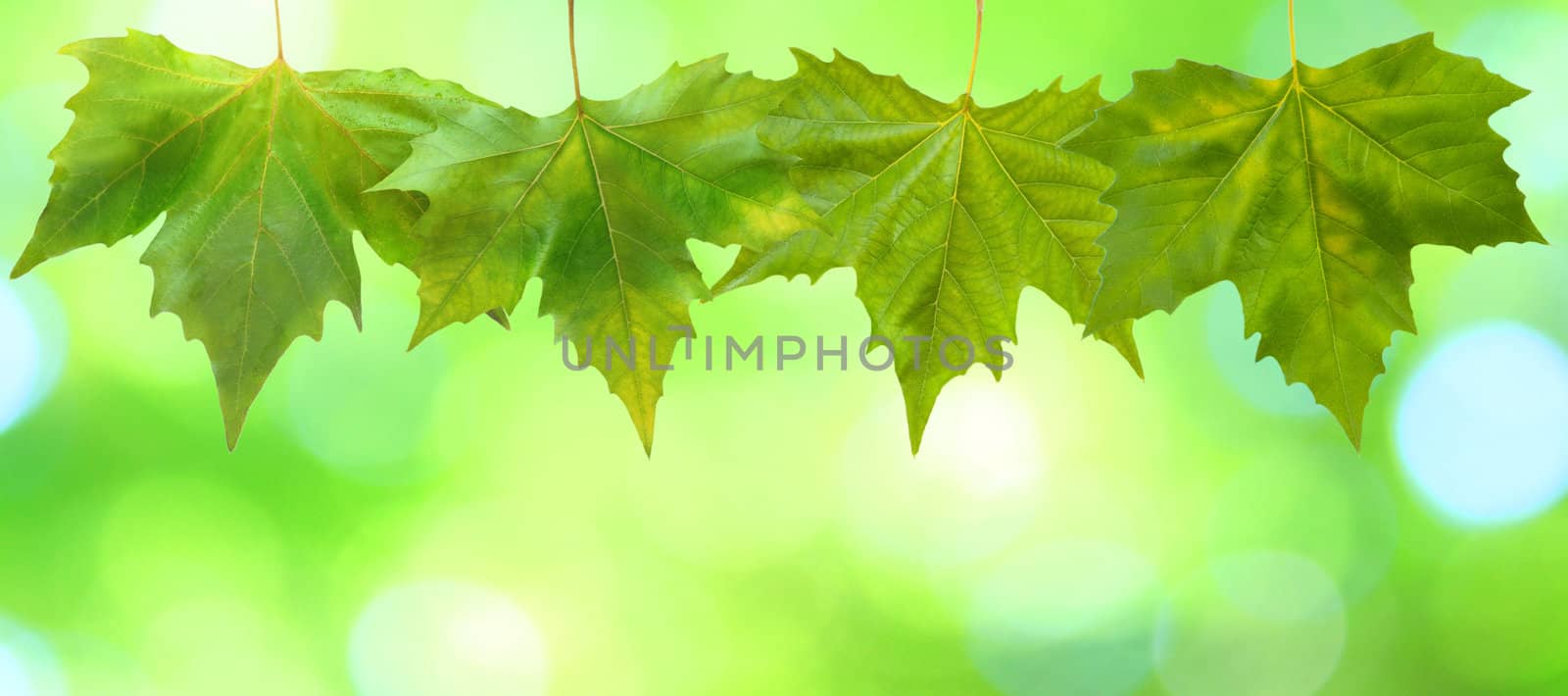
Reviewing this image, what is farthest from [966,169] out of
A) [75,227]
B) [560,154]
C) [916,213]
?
[75,227]

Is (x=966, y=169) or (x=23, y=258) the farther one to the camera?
(x=966, y=169)

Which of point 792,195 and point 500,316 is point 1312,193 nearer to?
point 792,195

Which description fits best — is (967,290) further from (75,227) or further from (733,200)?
(75,227)

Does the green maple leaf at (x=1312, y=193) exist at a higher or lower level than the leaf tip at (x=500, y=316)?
higher

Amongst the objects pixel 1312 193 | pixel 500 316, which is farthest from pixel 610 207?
pixel 1312 193

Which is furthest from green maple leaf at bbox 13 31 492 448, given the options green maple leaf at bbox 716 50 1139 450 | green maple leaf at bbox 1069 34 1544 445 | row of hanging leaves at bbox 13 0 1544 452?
green maple leaf at bbox 1069 34 1544 445

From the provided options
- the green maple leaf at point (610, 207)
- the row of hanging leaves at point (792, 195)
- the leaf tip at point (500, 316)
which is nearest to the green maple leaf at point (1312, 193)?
the row of hanging leaves at point (792, 195)

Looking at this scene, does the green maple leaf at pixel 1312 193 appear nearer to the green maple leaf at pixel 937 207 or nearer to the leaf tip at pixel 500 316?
the green maple leaf at pixel 937 207
